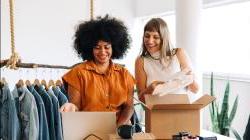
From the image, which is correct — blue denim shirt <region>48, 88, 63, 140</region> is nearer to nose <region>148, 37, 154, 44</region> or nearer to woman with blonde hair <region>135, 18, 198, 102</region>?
woman with blonde hair <region>135, 18, 198, 102</region>

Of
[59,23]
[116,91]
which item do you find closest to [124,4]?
[59,23]

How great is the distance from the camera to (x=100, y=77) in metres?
1.69

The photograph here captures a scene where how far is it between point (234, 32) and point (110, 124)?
97.1 inches

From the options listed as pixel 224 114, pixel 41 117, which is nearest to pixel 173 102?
pixel 41 117

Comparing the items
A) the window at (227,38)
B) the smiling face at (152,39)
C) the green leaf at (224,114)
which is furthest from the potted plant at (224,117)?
the smiling face at (152,39)

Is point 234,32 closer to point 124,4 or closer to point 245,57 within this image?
point 245,57

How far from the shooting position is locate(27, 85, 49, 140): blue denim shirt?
219 centimetres

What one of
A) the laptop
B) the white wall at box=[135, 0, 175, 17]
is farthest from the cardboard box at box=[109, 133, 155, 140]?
the white wall at box=[135, 0, 175, 17]

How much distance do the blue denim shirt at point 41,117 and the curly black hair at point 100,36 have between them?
1.81 ft

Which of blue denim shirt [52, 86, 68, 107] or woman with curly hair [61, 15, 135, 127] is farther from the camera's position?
blue denim shirt [52, 86, 68, 107]

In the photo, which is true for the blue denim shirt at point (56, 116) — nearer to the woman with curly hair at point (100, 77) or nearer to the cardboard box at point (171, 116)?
the woman with curly hair at point (100, 77)

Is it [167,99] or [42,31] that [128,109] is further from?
[42,31]

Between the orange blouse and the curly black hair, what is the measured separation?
0.32 feet

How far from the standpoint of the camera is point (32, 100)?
6.97 feet
